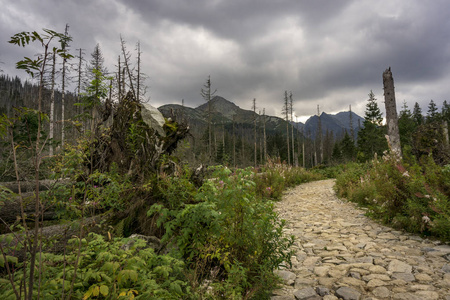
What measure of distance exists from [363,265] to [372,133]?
31267 mm

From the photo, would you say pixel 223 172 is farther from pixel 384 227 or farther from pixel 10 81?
pixel 10 81

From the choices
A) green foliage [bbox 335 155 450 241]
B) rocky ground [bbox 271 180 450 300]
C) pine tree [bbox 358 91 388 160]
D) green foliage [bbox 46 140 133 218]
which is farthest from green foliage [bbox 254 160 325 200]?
pine tree [bbox 358 91 388 160]

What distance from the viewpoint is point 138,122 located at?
5035 millimetres

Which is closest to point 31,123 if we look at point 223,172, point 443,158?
point 223,172

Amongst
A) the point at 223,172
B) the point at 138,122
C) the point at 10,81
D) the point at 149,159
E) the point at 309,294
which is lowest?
the point at 309,294

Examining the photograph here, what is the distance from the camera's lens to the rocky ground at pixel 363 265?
2.46 meters

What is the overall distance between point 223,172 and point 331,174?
18.1 meters

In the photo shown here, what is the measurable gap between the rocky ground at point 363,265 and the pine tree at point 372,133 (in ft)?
91.1

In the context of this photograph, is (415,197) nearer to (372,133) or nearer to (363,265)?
(363,265)

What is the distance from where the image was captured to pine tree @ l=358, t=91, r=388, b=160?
28.4m

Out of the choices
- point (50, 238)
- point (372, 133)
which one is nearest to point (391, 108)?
point (50, 238)

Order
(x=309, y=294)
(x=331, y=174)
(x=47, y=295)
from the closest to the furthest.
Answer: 1. (x=47, y=295)
2. (x=309, y=294)
3. (x=331, y=174)

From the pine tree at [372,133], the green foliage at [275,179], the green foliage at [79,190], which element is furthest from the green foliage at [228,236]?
the pine tree at [372,133]

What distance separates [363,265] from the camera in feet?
10.1
